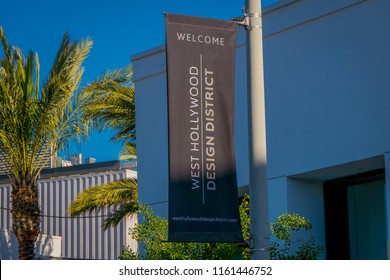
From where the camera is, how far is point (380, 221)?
55.4ft

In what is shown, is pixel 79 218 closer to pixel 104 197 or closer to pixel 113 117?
pixel 104 197

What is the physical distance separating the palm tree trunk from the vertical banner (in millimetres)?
10584

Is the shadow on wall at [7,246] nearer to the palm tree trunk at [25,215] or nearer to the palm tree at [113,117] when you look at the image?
the palm tree at [113,117]

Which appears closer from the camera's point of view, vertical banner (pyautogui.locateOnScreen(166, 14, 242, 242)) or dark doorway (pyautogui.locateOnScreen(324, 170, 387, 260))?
vertical banner (pyautogui.locateOnScreen(166, 14, 242, 242))

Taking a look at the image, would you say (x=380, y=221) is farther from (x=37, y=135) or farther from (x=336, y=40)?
(x=37, y=135)

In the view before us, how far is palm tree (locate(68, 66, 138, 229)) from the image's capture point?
22922mm

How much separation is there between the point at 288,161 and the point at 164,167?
3.62 metres

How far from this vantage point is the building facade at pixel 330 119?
15.9 m

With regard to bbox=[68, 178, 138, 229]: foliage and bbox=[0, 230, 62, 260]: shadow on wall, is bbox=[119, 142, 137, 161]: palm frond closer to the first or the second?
bbox=[68, 178, 138, 229]: foliage

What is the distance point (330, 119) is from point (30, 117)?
6.95 meters

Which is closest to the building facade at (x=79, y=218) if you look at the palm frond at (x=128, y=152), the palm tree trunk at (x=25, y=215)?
the palm frond at (x=128, y=152)

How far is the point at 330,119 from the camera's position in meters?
16.5

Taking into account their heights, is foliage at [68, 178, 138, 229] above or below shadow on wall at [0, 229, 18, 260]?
above

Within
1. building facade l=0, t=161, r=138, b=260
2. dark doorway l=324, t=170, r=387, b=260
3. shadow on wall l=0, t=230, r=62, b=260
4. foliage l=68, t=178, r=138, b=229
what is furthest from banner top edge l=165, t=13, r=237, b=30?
building facade l=0, t=161, r=138, b=260
